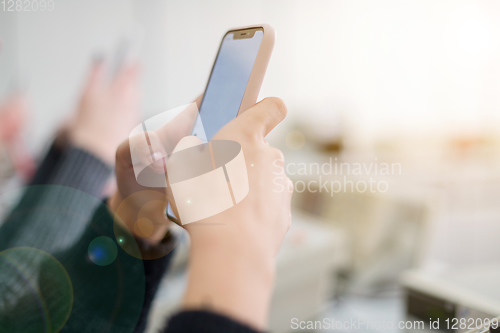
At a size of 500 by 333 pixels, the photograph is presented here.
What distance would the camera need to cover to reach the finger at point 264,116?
0.23m

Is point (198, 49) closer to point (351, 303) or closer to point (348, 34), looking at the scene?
point (348, 34)

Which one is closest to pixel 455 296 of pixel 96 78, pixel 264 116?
pixel 264 116

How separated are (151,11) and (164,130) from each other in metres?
1.69

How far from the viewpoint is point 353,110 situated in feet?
7.36

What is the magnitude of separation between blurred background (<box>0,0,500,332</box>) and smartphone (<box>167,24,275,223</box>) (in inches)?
15.6

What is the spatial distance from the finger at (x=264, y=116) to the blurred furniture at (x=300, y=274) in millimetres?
629

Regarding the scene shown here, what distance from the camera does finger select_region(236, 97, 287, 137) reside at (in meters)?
0.23

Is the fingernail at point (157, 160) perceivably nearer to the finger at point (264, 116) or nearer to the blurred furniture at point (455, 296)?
the finger at point (264, 116)

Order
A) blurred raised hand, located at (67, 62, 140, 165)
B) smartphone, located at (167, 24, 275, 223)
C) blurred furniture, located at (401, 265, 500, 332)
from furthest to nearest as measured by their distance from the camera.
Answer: blurred raised hand, located at (67, 62, 140, 165) < blurred furniture, located at (401, 265, 500, 332) < smartphone, located at (167, 24, 275, 223)

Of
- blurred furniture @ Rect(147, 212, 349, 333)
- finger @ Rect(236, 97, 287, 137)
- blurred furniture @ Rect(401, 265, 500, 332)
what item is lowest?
blurred furniture @ Rect(147, 212, 349, 333)

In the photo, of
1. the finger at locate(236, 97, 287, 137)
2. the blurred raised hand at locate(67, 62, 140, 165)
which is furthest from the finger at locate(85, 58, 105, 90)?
the finger at locate(236, 97, 287, 137)
